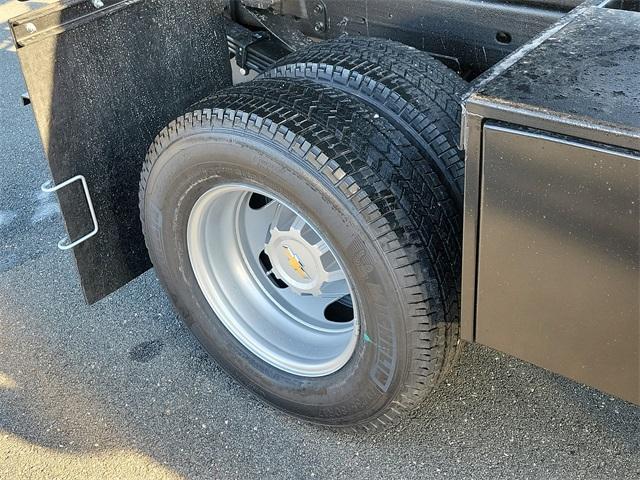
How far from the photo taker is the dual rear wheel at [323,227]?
198cm

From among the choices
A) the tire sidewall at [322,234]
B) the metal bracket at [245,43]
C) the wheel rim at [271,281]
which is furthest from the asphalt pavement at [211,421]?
the metal bracket at [245,43]

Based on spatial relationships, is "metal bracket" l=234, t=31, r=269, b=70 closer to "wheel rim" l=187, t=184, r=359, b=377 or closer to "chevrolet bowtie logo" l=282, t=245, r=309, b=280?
"wheel rim" l=187, t=184, r=359, b=377

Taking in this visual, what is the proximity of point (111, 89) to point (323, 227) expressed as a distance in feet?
3.15

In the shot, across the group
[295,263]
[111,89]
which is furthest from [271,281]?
[111,89]

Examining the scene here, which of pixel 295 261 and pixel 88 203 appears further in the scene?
pixel 88 203

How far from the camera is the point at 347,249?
201cm

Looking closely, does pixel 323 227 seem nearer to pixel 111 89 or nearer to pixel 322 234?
pixel 322 234

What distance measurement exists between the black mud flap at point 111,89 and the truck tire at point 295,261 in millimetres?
214

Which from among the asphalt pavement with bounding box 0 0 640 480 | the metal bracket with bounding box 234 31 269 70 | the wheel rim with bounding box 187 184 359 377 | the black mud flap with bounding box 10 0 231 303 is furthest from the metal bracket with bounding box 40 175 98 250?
the metal bracket with bounding box 234 31 269 70

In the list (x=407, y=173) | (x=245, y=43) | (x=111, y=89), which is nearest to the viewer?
(x=407, y=173)

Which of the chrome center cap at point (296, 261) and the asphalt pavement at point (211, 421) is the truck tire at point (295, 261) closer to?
the chrome center cap at point (296, 261)

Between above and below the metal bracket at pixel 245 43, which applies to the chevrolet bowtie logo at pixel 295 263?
below

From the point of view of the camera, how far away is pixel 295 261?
241 centimetres

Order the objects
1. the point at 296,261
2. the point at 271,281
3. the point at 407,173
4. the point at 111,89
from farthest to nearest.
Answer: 1. the point at 271,281
2. the point at 111,89
3. the point at 296,261
4. the point at 407,173
